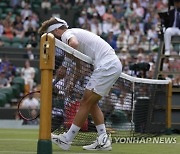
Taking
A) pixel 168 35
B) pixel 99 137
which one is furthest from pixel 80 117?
pixel 168 35

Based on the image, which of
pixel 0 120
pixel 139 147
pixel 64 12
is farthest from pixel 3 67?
pixel 139 147

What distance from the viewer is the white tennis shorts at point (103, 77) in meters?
9.79

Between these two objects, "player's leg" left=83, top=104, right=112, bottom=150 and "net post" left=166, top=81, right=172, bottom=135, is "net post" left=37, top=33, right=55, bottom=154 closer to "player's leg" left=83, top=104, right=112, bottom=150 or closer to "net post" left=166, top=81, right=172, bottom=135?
"player's leg" left=83, top=104, right=112, bottom=150

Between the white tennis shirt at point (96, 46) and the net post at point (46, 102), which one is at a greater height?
the white tennis shirt at point (96, 46)

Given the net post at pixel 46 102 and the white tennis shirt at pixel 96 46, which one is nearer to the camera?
the net post at pixel 46 102

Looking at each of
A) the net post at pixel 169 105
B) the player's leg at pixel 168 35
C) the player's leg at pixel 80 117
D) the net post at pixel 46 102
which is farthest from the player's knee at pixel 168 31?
the net post at pixel 46 102

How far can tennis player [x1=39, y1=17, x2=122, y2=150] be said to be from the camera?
9.78 m

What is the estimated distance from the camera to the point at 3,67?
A: 25281mm

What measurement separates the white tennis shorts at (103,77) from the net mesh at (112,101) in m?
0.30

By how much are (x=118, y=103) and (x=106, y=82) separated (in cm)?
496

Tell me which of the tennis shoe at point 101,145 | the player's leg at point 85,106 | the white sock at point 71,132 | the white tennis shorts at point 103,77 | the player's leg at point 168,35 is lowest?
the tennis shoe at point 101,145

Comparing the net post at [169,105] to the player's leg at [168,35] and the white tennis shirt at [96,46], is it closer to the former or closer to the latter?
the player's leg at [168,35]

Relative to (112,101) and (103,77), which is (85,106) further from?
(112,101)

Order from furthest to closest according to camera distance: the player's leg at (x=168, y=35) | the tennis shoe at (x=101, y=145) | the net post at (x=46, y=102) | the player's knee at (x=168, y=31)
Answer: the player's knee at (x=168, y=31) < the player's leg at (x=168, y=35) < the tennis shoe at (x=101, y=145) < the net post at (x=46, y=102)
